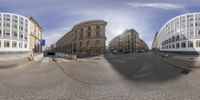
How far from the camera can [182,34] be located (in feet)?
22.8

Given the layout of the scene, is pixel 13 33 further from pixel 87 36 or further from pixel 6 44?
pixel 87 36

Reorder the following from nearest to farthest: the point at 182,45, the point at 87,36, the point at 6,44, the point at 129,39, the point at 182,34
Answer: the point at 87,36
the point at 129,39
the point at 6,44
the point at 182,34
the point at 182,45

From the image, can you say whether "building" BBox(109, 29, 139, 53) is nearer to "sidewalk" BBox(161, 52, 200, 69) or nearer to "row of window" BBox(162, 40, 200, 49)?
"row of window" BBox(162, 40, 200, 49)

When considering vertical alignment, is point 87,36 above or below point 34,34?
below

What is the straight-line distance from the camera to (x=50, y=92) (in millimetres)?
3455

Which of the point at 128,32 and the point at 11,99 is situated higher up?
the point at 128,32

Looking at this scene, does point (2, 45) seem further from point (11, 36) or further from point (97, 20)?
point (97, 20)

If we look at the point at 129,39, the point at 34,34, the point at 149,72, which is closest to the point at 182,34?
the point at 149,72

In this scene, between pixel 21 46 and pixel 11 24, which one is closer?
pixel 11 24

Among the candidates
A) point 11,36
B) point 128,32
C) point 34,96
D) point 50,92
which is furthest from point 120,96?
point 11,36

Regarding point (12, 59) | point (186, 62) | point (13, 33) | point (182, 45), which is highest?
point (13, 33)

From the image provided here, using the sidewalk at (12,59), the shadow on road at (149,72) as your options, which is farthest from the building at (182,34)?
the sidewalk at (12,59)

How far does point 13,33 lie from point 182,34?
7.94 metres

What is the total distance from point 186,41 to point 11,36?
8.28 meters
